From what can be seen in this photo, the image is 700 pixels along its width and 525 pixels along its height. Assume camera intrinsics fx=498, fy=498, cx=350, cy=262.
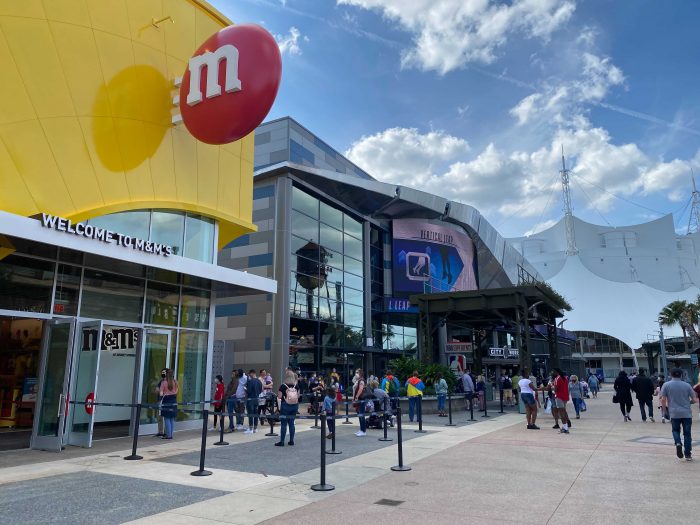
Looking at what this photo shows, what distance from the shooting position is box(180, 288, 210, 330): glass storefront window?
1488 centimetres

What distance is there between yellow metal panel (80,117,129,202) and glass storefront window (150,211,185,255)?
1.33 m

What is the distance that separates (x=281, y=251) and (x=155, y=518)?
2257 centimetres

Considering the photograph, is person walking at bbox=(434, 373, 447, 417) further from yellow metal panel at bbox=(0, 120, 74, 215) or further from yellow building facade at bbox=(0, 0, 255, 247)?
yellow metal panel at bbox=(0, 120, 74, 215)

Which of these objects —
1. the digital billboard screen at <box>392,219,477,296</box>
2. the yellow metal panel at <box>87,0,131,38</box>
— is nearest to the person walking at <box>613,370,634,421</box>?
the yellow metal panel at <box>87,0,131,38</box>

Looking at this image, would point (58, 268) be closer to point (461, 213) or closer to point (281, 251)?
point (281, 251)

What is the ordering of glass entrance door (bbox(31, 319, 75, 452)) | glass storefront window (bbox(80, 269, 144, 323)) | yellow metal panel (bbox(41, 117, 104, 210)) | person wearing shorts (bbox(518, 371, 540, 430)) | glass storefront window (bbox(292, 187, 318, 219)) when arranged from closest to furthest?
yellow metal panel (bbox(41, 117, 104, 210)) → glass entrance door (bbox(31, 319, 75, 452)) → glass storefront window (bbox(80, 269, 144, 323)) → person wearing shorts (bbox(518, 371, 540, 430)) → glass storefront window (bbox(292, 187, 318, 219))

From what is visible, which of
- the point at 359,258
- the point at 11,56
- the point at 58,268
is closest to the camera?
the point at 11,56

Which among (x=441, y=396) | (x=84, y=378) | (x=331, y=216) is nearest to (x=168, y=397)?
(x=84, y=378)

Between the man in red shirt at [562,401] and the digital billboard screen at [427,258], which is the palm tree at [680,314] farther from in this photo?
the man in red shirt at [562,401]

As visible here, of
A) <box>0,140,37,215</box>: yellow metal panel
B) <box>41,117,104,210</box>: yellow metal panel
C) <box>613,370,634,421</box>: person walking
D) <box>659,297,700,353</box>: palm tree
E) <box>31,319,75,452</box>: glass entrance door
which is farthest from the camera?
<box>659,297,700,353</box>: palm tree

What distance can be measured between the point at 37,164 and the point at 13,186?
721 mm

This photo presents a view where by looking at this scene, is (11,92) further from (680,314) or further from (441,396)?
(680,314)

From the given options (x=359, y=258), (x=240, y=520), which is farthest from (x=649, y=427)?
(x=359, y=258)

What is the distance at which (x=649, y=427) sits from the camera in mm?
15047
